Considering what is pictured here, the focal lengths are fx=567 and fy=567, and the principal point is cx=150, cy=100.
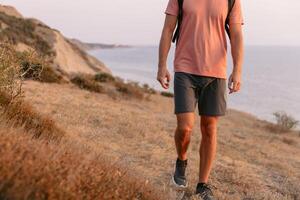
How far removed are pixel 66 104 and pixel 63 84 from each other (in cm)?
578

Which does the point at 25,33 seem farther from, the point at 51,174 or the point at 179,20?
the point at 51,174

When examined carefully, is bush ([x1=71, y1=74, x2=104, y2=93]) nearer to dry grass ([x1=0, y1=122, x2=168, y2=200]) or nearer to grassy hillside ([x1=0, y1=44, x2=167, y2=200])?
grassy hillside ([x1=0, y1=44, x2=167, y2=200])

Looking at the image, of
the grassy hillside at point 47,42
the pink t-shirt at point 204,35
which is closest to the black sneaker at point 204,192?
the pink t-shirt at point 204,35

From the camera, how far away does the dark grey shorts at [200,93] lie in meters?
4.98

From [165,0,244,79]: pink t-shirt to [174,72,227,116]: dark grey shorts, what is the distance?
6 centimetres

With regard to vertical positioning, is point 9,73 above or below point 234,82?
below

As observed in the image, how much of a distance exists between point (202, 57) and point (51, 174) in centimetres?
240

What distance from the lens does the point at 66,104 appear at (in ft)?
38.8

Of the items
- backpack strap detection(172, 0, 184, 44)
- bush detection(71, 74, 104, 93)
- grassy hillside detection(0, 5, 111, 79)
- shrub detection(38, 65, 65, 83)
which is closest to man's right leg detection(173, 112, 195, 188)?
backpack strap detection(172, 0, 184, 44)

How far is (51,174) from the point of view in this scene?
296 cm

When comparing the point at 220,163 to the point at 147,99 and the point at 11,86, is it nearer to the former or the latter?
the point at 11,86

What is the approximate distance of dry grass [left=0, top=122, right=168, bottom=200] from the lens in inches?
109

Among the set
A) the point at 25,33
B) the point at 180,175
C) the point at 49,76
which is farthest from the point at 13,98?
the point at 25,33

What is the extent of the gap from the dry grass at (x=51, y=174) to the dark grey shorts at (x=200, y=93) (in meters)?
1.24
